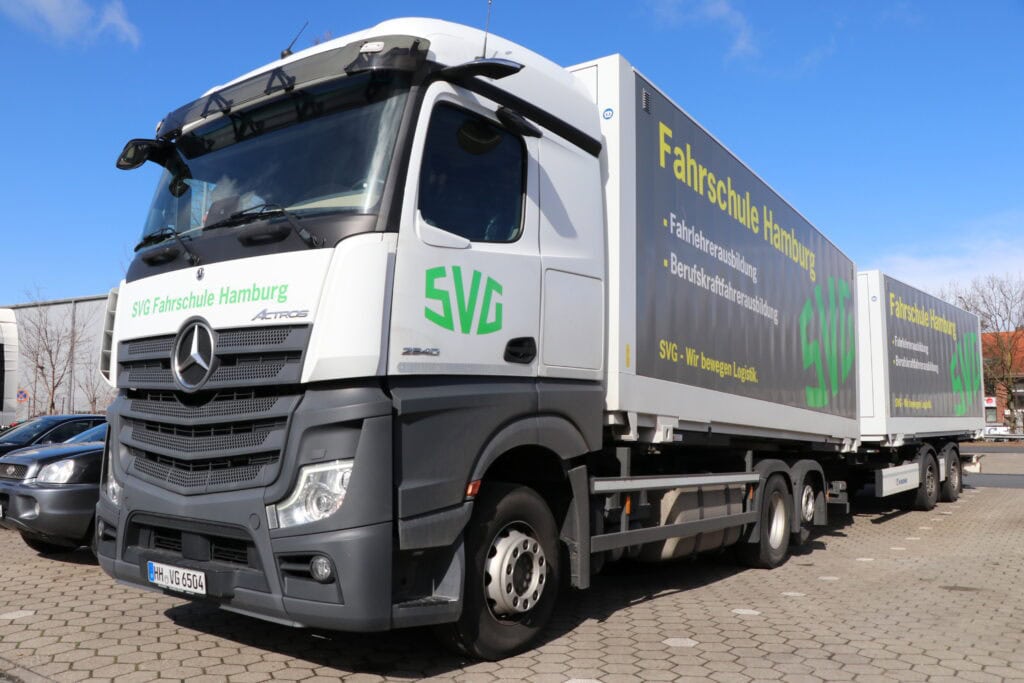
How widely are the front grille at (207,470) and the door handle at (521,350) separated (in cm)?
139

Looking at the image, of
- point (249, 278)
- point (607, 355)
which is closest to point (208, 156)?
point (249, 278)

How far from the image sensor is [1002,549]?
984 centimetres

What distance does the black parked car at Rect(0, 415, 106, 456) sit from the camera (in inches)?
407

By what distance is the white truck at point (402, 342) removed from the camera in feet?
13.0

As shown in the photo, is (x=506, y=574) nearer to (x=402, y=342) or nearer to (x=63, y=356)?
(x=402, y=342)

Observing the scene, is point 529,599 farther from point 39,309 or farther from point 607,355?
point 39,309

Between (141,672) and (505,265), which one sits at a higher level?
(505,265)

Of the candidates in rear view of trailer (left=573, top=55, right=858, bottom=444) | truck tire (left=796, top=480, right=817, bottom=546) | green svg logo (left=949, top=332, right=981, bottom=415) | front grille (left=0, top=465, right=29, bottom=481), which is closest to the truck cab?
rear view of trailer (left=573, top=55, right=858, bottom=444)

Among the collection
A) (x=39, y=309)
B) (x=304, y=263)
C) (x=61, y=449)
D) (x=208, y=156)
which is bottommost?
(x=61, y=449)

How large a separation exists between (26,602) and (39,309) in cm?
3704

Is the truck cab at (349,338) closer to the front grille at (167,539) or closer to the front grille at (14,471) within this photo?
the front grille at (167,539)

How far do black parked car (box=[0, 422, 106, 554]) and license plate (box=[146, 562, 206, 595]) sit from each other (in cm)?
338

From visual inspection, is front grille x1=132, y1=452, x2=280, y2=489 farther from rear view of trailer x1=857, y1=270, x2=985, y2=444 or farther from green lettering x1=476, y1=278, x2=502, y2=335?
rear view of trailer x1=857, y1=270, x2=985, y2=444

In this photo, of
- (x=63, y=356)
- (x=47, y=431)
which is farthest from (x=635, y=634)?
(x=63, y=356)
